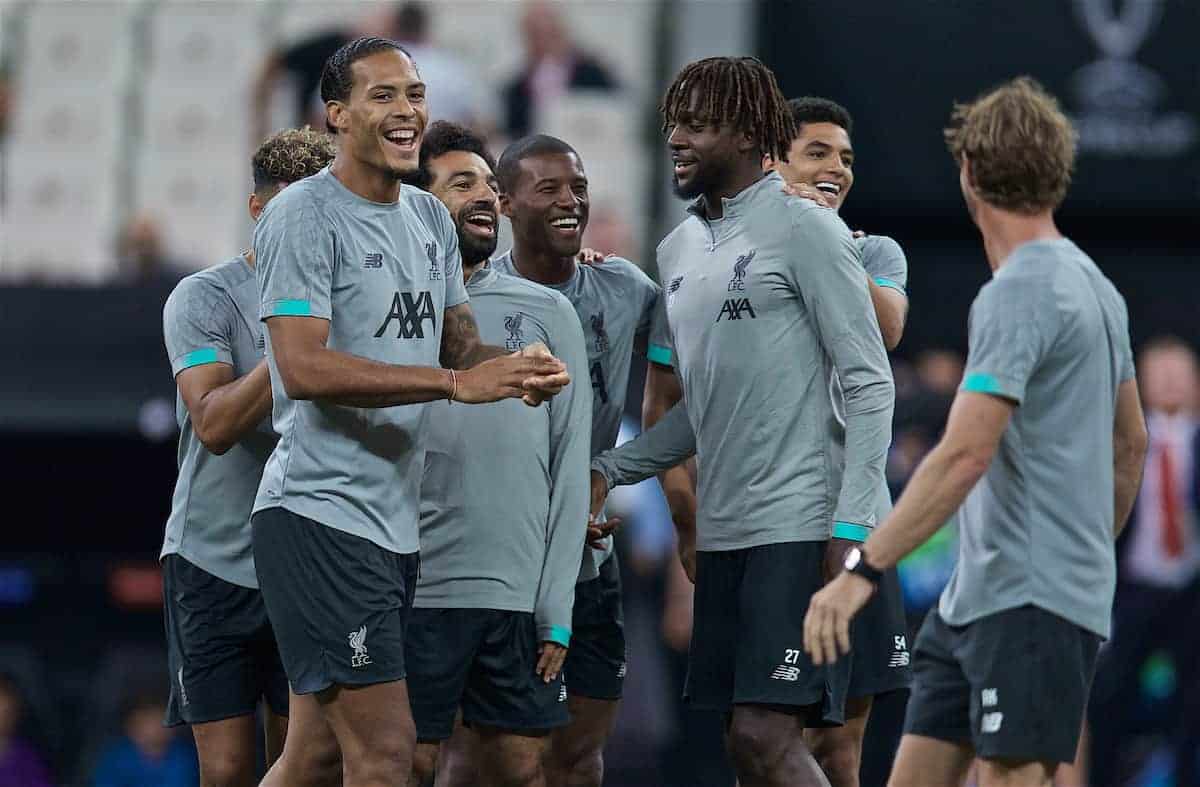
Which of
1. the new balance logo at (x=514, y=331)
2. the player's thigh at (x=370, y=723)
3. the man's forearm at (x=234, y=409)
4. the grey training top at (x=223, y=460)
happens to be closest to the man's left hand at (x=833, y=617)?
the player's thigh at (x=370, y=723)

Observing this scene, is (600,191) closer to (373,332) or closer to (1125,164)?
(1125,164)

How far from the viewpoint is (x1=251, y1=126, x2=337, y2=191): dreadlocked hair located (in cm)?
545

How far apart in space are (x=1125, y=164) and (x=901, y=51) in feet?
5.51

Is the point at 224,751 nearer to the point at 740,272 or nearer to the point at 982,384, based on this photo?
the point at 740,272

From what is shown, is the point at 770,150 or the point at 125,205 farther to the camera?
the point at 125,205

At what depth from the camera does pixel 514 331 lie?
539 cm

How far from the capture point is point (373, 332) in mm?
4637

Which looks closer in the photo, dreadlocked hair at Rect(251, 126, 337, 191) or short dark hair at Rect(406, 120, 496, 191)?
dreadlocked hair at Rect(251, 126, 337, 191)

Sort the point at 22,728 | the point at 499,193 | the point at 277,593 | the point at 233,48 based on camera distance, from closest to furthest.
Result: the point at 277,593 → the point at 499,193 → the point at 22,728 → the point at 233,48

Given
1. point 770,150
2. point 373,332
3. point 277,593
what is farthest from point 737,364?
point 277,593

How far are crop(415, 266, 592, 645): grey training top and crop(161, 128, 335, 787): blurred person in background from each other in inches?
20.8

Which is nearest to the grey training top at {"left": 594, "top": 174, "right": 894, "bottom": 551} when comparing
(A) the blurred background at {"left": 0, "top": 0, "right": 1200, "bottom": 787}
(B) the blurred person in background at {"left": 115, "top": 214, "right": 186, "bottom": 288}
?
(A) the blurred background at {"left": 0, "top": 0, "right": 1200, "bottom": 787}

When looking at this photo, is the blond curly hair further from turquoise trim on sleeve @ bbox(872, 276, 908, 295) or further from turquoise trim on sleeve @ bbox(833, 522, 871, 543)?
turquoise trim on sleeve @ bbox(872, 276, 908, 295)

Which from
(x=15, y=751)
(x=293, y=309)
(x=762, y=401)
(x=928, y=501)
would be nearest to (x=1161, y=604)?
(x=762, y=401)
